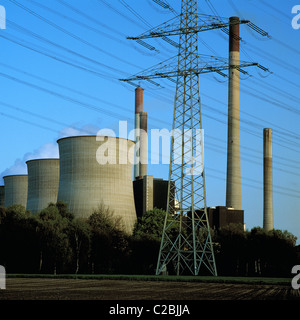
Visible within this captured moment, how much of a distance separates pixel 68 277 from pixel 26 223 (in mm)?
11979

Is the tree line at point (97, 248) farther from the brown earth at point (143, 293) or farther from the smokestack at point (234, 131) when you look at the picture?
the brown earth at point (143, 293)

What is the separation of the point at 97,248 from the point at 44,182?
19.0 meters

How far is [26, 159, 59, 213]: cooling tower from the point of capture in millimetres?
74000

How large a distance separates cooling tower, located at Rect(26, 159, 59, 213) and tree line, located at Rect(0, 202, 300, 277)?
1187 centimetres

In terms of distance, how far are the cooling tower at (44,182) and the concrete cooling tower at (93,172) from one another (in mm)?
11577

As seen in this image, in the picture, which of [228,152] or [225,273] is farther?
[228,152]

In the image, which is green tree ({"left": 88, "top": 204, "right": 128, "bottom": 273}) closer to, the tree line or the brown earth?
the tree line

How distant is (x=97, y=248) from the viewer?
190ft

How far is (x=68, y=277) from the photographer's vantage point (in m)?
46.7

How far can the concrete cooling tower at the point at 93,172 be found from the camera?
59312 millimetres

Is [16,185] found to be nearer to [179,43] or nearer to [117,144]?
[117,144]

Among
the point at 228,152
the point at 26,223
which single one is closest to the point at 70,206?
the point at 26,223

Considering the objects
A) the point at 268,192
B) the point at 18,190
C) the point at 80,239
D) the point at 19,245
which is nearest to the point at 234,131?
the point at 268,192

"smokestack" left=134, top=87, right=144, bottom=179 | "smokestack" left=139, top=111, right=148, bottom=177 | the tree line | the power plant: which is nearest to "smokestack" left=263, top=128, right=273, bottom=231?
the power plant
